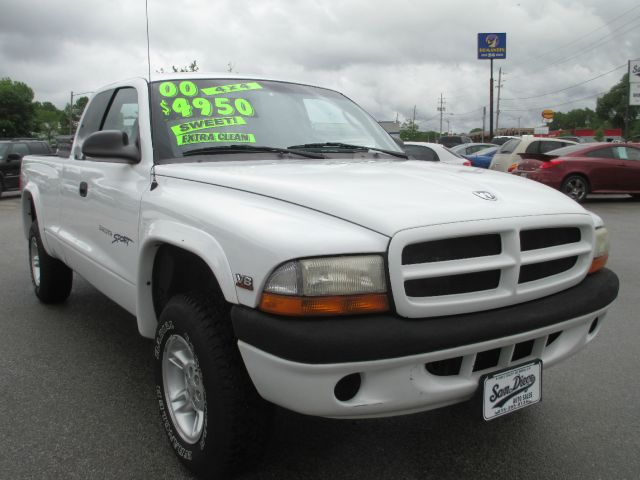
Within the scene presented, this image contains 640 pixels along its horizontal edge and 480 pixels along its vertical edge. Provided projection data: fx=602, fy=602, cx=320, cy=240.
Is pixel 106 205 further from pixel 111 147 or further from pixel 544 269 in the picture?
pixel 544 269

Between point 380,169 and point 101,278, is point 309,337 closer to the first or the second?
point 380,169

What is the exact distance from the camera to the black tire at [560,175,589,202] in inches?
520

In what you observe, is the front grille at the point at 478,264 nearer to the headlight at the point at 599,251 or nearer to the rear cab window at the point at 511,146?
the headlight at the point at 599,251

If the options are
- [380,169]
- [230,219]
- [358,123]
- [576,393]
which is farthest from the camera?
[358,123]

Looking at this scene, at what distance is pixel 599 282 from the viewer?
8.43ft

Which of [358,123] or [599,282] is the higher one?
[358,123]

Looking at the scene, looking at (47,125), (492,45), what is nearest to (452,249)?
(492,45)

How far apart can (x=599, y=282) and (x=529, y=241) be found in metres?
0.50

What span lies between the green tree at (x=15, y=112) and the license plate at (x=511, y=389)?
272 feet

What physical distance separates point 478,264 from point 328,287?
544 mm

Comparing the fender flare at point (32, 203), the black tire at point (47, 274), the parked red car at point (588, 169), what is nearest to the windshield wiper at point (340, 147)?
the fender flare at point (32, 203)

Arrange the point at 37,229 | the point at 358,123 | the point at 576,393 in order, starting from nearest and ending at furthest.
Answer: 1. the point at 576,393
2. the point at 358,123
3. the point at 37,229

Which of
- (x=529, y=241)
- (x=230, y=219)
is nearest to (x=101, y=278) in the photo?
(x=230, y=219)

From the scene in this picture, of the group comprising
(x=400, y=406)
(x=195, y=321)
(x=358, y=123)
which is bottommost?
(x=400, y=406)
